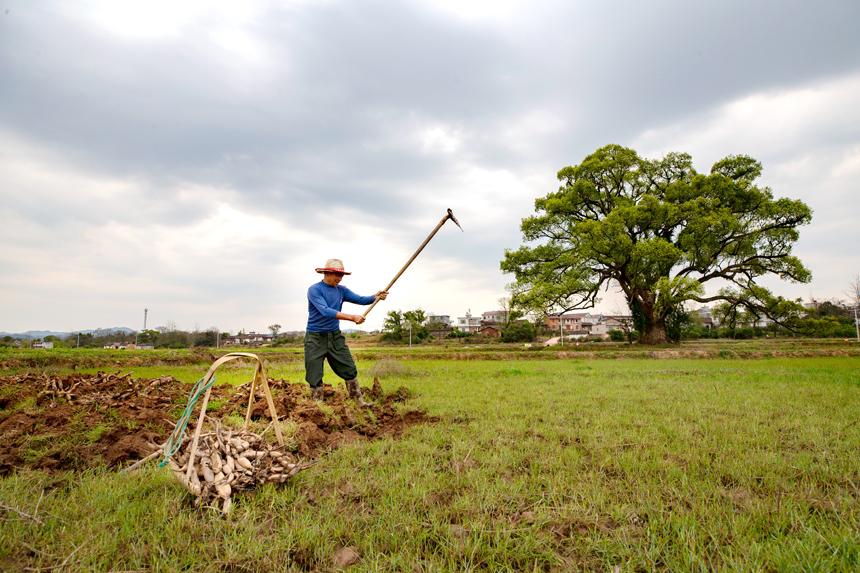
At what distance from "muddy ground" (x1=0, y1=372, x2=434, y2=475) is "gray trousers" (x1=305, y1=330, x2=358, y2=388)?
437 millimetres

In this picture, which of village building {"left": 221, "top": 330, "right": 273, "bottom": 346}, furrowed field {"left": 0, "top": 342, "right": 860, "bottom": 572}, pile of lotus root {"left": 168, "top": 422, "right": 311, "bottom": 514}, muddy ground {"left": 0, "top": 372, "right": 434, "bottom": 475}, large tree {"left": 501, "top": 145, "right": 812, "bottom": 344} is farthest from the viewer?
village building {"left": 221, "top": 330, "right": 273, "bottom": 346}

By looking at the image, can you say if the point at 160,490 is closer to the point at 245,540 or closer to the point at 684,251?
the point at 245,540

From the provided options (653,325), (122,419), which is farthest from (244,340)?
(122,419)

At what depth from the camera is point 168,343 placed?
4422 centimetres

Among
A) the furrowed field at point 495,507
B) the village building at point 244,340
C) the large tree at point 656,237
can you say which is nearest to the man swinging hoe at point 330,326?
the furrowed field at point 495,507

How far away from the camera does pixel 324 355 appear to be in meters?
6.92

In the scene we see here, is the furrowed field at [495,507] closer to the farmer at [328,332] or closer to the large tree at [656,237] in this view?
the farmer at [328,332]

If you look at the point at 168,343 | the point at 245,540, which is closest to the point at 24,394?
the point at 245,540

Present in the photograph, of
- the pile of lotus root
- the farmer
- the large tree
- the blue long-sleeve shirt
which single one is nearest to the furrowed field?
the pile of lotus root

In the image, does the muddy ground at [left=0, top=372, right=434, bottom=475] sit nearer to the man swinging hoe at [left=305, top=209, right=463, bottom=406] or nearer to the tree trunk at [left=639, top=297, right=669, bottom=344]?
the man swinging hoe at [left=305, top=209, right=463, bottom=406]

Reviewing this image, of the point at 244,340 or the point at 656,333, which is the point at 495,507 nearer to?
the point at 656,333

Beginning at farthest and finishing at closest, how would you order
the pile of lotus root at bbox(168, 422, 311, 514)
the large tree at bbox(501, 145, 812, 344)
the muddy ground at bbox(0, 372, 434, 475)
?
the large tree at bbox(501, 145, 812, 344)
the muddy ground at bbox(0, 372, 434, 475)
the pile of lotus root at bbox(168, 422, 311, 514)

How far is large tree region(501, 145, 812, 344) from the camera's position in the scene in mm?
24672

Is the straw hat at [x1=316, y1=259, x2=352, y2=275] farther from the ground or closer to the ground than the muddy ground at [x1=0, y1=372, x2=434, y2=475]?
farther from the ground
